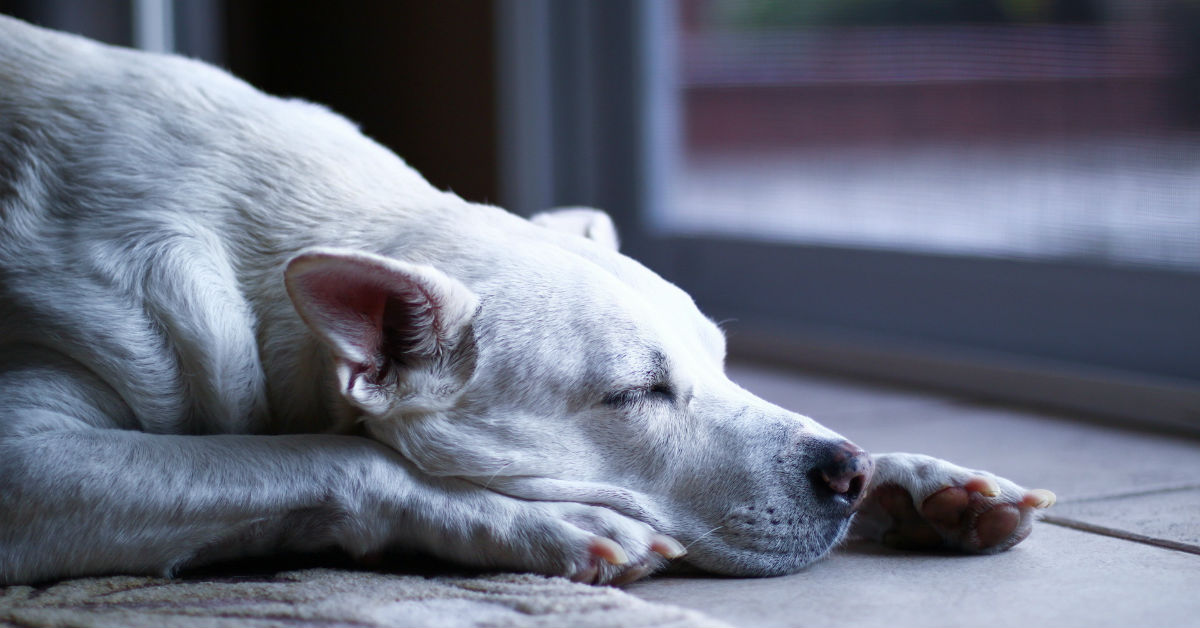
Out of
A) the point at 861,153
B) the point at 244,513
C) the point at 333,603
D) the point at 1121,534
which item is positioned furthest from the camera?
the point at 861,153

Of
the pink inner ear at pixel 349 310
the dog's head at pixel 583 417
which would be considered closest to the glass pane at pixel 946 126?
the dog's head at pixel 583 417

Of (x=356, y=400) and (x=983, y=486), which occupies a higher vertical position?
(x=356, y=400)

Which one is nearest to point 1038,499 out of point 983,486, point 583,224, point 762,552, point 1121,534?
point 983,486

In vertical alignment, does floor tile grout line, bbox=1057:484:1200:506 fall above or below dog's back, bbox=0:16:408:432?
below

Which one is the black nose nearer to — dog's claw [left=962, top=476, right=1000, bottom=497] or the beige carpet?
dog's claw [left=962, top=476, right=1000, bottom=497]

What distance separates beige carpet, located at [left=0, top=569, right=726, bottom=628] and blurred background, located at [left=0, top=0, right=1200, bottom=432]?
1655 millimetres

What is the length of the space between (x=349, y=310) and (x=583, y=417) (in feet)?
1.08

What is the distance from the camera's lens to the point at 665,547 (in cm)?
163

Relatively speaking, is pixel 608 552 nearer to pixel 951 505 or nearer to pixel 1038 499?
pixel 951 505

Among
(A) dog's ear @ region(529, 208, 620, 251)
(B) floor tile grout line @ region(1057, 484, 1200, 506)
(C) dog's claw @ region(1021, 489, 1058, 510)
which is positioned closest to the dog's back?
(A) dog's ear @ region(529, 208, 620, 251)

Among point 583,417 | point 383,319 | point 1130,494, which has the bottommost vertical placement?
point 1130,494

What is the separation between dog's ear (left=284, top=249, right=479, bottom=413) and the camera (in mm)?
1577

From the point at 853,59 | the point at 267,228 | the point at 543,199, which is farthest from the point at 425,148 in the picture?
the point at 267,228

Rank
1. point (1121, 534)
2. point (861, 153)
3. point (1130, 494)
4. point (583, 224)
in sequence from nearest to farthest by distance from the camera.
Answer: point (1121, 534) → point (1130, 494) → point (583, 224) → point (861, 153)
